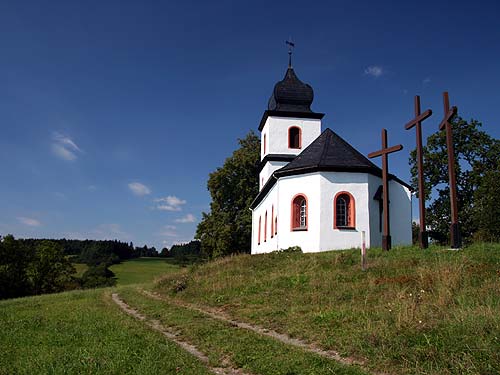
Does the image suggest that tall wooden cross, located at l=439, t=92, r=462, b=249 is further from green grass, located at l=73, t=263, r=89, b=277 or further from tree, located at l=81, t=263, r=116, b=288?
green grass, located at l=73, t=263, r=89, b=277

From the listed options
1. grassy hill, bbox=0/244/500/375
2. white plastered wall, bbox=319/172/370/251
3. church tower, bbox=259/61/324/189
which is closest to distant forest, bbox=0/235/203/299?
church tower, bbox=259/61/324/189

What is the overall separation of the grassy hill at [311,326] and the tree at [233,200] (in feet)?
72.7

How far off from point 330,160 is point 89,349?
54.2 feet

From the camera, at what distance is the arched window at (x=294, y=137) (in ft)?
96.7

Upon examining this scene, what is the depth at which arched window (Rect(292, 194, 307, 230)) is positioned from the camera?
2177 cm

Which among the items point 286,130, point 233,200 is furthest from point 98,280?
point 286,130

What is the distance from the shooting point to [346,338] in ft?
22.3

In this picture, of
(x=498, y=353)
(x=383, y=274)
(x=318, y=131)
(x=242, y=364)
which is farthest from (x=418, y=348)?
(x=318, y=131)

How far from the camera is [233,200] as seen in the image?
127 ft

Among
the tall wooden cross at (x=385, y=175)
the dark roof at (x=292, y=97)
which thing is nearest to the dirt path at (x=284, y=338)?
the tall wooden cross at (x=385, y=175)

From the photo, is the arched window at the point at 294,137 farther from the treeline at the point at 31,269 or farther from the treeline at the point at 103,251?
the treeline at the point at 103,251

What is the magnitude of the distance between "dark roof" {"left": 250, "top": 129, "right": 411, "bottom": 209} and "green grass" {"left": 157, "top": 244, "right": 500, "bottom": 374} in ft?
18.5

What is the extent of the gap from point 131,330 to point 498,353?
20.3 ft

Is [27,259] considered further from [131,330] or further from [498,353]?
[498,353]
